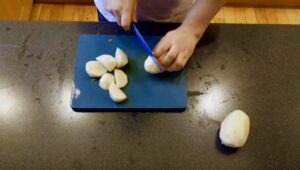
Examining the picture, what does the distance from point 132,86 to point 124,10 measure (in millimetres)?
171

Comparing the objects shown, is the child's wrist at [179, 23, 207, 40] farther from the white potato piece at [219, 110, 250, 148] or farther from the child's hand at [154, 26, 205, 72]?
the white potato piece at [219, 110, 250, 148]

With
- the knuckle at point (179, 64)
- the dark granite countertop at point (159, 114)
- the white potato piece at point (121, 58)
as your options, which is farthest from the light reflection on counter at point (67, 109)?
the knuckle at point (179, 64)

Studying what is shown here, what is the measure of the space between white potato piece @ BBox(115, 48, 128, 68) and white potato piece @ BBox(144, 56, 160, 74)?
0.16 ft

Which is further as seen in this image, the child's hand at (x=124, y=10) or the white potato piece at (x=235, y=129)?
the child's hand at (x=124, y=10)

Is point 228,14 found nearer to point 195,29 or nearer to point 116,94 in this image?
point 195,29

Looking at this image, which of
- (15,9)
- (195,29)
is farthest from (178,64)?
(15,9)

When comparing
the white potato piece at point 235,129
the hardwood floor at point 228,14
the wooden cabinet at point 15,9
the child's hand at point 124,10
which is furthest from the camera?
the hardwood floor at point 228,14

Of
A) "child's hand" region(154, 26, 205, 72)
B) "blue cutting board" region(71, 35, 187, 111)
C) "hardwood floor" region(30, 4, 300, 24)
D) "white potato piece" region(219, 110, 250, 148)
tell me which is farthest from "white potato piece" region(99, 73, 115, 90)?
"hardwood floor" region(30, 4, 300, 24)

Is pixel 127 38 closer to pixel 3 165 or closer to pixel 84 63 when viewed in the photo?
pixel 84 63

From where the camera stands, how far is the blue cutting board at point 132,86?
66cm

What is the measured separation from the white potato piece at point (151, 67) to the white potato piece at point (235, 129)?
6.8 inches

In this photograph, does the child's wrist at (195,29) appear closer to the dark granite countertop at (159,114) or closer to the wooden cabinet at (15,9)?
the dark granite countertop at (159,114)

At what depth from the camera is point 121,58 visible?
0.71 m

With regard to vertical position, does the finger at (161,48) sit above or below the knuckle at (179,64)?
above
